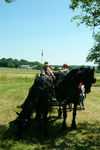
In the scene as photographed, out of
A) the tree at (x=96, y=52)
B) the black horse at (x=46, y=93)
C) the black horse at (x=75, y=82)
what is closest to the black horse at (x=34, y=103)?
the black horse at (x=46, y=93)

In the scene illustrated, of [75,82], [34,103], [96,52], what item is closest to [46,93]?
[34,103]

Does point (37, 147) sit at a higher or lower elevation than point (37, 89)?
lower

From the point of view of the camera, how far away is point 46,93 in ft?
18.1

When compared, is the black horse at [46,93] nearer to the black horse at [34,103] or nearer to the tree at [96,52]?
the black horse at [34,103]

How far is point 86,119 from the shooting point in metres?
7.83

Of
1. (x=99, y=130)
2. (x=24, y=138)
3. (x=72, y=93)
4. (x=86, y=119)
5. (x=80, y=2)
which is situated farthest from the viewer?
(x=80, y=2)

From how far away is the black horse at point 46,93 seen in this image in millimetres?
5016

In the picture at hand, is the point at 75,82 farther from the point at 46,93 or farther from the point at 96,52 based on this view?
the point at 96,52

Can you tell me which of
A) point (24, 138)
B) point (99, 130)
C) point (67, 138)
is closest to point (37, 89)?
point (24, 138)

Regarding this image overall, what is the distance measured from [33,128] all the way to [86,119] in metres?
3.18

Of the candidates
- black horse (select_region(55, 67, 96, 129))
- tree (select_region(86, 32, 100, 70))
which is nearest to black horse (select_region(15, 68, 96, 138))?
black horse (select_region(55, 67, 96, 129))

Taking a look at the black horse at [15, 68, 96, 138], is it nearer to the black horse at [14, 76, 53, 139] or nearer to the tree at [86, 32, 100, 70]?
the black horse at [14, 76, 53, 139]

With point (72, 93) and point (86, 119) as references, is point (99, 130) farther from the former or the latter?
point (72, 93)

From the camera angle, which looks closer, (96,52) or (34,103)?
(34,103)
